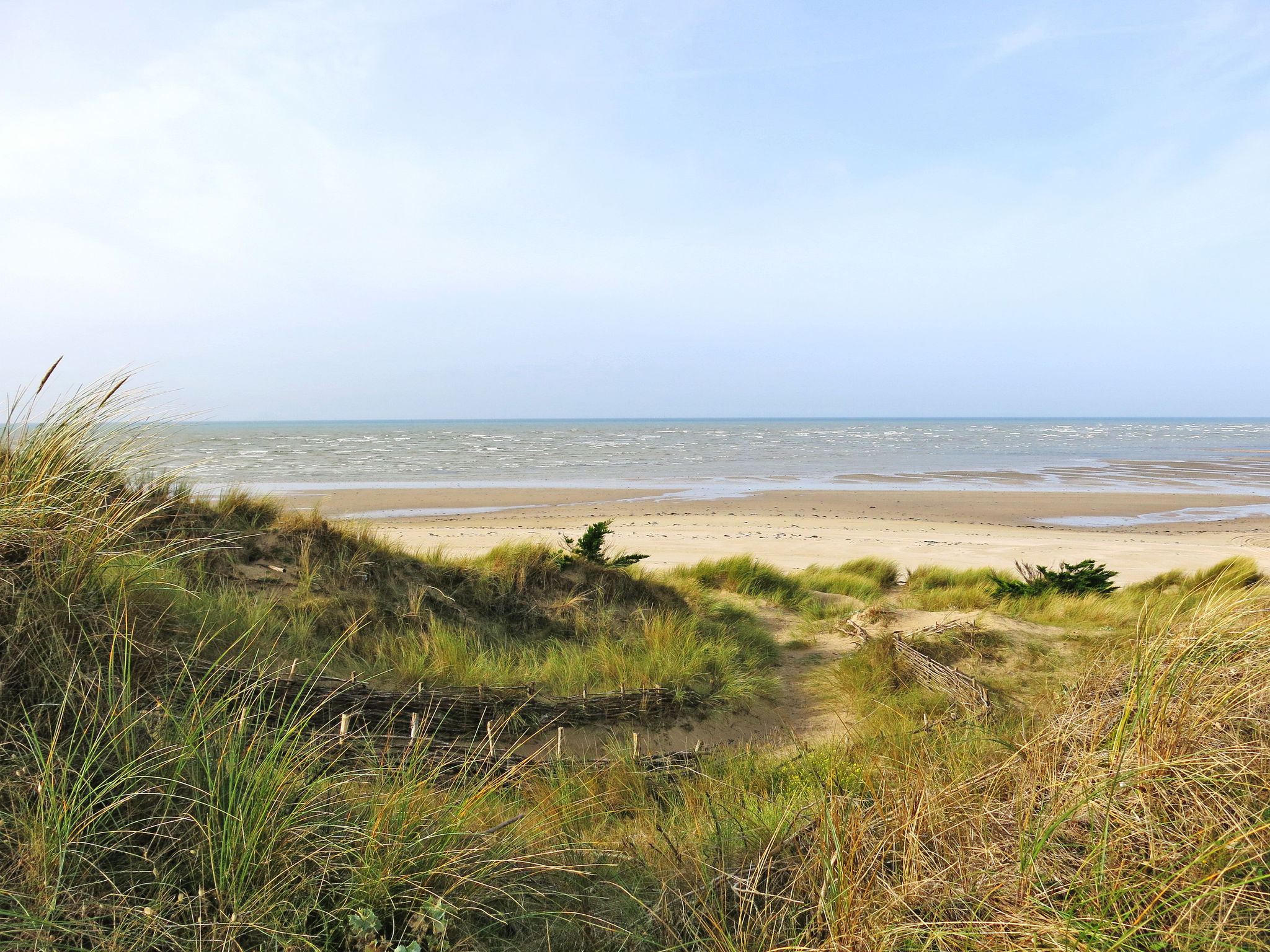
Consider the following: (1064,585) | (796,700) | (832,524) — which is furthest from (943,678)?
(832,524)

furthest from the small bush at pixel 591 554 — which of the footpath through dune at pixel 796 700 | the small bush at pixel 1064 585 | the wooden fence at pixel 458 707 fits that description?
the small bush at pixel 1064 585

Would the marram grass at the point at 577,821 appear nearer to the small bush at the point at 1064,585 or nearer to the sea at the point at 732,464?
the sea at the point at 732,464

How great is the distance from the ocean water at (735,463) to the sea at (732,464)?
0.46 feet

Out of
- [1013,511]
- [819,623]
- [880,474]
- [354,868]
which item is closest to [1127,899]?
[354,868]

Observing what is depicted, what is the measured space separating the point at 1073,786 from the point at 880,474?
35572mm

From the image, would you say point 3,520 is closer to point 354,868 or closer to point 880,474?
point 354,868

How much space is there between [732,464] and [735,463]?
3.00ft

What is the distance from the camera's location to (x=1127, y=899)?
81.5 inches

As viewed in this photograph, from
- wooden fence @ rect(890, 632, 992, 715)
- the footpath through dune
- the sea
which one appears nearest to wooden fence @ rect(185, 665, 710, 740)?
the footpath through dune

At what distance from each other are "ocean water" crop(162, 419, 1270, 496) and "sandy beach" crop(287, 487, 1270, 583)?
304cm

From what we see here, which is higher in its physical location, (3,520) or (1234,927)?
(3,520)

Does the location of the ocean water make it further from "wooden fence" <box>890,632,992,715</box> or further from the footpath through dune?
"wooden fence" <box>890,632,992,715</box>

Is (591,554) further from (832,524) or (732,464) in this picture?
(732,464)

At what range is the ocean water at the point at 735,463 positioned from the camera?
103 feet
